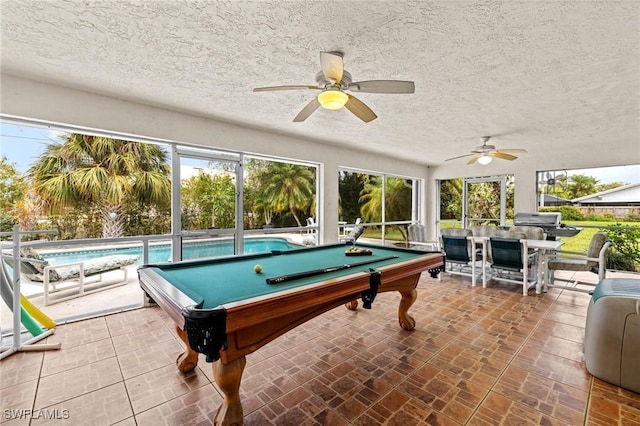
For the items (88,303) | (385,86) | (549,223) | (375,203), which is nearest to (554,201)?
(549,223)

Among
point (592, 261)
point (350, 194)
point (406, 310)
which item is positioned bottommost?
point (406, 310)

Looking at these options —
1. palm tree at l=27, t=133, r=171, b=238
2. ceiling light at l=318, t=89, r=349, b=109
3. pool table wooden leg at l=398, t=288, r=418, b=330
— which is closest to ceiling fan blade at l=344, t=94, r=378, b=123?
ceiling light at l=318, t=89, r=349, b=109

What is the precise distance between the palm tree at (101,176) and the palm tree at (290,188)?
2.66 m

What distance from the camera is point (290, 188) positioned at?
689cm

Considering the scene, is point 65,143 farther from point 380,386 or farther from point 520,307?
point 520,307

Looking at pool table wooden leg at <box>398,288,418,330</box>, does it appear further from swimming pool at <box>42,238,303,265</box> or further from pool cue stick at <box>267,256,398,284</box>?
swimming pool at <box>42,238,303,265</box>

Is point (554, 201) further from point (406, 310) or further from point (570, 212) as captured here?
point (406, 310)

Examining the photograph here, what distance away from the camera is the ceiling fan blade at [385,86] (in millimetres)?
2123

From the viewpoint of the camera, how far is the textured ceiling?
1.79 m

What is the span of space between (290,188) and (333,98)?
472cm

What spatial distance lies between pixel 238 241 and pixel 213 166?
4.06ft

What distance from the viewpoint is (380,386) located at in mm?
2021

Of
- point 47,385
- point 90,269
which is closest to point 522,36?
point 47,385

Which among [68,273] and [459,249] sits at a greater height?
[459,249]
